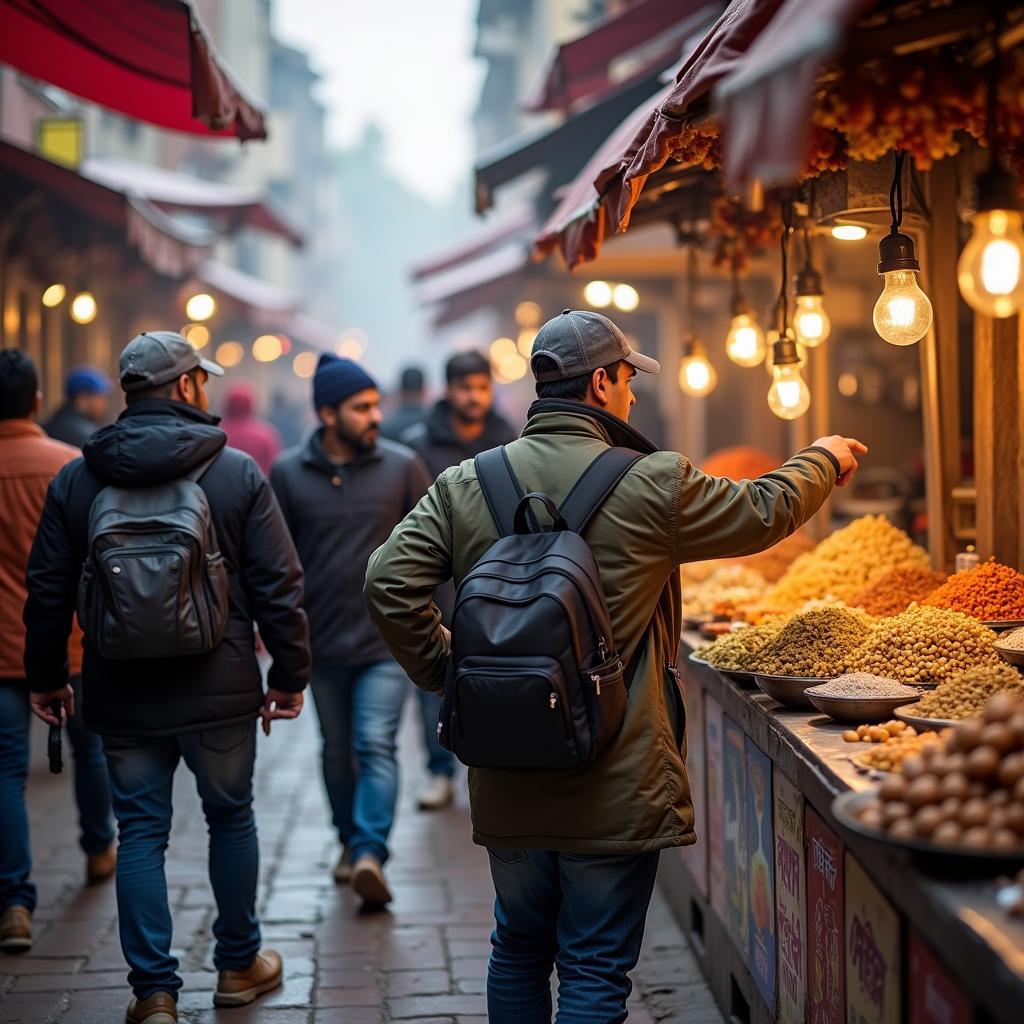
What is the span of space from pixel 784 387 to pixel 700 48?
1912 millimetres

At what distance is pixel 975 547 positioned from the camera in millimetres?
6102

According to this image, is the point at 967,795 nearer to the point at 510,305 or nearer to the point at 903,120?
the point at 903,120

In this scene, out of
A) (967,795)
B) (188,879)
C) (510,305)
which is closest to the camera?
(967,795)

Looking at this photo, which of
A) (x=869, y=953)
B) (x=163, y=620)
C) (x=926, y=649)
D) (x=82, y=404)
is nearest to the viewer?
(x=869, y=953)

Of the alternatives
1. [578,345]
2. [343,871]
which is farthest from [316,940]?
[578,345]

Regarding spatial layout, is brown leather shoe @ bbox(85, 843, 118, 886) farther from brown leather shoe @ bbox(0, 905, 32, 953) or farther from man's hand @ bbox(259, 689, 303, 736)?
man's hand @ bbox(259, 689, 303, 736)

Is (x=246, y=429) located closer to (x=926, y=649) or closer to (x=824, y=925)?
(x=926, y=649)

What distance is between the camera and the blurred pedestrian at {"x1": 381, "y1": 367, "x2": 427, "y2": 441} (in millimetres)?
10516

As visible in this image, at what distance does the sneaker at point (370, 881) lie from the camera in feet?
20.5

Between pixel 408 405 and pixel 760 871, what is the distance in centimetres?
692

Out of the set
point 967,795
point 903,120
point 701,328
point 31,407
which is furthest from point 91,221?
point 967,795

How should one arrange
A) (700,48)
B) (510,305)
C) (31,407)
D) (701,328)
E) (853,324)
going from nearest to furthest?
(700,48), (31,407), (853,324), (701,328), (510,305)

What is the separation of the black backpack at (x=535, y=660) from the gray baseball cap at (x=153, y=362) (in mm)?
1753

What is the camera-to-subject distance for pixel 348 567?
660 cm
